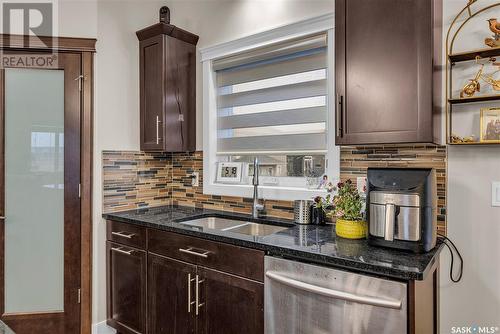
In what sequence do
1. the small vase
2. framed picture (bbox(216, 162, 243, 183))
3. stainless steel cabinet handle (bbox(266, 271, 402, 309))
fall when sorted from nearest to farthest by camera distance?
stainless steel cabinet handle (bbox(266, 271, 402, 309)) < the small vase < framed picture (bbox(216, 162, 243, 183))

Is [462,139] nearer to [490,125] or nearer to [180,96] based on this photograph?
[490,125]

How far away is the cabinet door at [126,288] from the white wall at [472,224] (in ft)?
6.09

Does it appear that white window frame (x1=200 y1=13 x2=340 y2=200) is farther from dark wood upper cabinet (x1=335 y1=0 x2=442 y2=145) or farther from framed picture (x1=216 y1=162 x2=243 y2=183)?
dark wood upper cabinet (x1=335 y1=0 x2=442 y2=145)

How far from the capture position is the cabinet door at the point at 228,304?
1.70 metres

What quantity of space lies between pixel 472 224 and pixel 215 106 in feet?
6.52

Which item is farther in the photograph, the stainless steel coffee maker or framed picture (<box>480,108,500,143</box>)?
framed picture (<box>480,108,500,143</box>)

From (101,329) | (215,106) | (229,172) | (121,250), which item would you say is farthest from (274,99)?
(101,329)

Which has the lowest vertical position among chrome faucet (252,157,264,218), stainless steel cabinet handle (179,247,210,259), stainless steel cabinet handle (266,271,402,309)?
stainless steel cabinet handle (266,271,402,309)

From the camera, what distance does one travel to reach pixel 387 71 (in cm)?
162

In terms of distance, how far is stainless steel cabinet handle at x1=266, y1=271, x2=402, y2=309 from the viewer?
1293mm

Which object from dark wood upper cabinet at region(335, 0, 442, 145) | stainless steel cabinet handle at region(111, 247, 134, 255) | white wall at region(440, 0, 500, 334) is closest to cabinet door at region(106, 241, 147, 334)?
stainless steel cabinet handle at region(111, 247, 134, 255)

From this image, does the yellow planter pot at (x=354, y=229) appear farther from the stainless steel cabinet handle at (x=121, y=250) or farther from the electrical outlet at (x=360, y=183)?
the stainless steel cabinet handle at (x=121, y=250)

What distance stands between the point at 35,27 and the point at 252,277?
2.38 metres

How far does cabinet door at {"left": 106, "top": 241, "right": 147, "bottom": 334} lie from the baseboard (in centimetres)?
7
